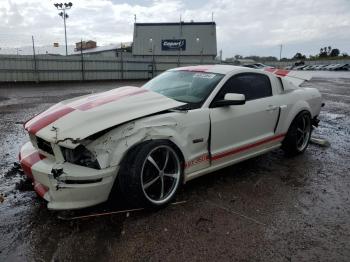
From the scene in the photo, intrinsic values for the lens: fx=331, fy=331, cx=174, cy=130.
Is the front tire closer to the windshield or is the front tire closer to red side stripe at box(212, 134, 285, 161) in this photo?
red side stripe at box(212, 134, 285, 161)

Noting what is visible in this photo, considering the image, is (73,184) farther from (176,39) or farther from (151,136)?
(176,39)

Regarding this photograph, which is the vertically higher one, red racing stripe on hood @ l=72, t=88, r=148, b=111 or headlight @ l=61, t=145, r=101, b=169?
red racing stripe on hood @ l=72, t=88, r=148, b=111

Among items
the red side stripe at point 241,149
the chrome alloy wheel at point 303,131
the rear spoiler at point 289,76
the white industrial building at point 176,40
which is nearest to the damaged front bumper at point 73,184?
the red side stripe at point 241,149

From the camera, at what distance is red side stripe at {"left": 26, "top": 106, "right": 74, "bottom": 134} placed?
3287mm

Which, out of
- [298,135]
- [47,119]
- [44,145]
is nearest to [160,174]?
[44,145]

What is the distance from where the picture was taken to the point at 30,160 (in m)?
3.33

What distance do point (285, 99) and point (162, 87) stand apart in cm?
187

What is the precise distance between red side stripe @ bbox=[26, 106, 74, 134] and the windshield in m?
1.29

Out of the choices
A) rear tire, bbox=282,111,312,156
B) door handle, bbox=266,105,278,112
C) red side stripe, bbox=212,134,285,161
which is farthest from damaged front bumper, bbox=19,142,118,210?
rear tire, bbox=282,111,312,156

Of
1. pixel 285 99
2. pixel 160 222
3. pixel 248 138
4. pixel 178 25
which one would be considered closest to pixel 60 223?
pixel 160 222

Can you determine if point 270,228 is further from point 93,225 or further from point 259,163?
point 259,163

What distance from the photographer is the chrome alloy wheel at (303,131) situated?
5.28 meters

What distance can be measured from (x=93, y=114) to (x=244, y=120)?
193 cm

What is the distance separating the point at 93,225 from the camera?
10.1 feet
